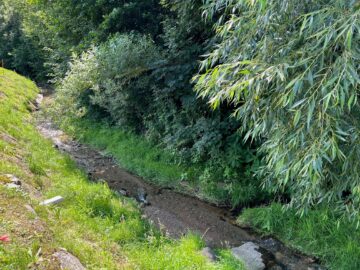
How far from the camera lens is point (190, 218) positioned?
7543mm

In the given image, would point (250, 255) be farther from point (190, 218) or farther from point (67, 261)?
point (67, 261)

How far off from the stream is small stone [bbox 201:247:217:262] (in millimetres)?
339

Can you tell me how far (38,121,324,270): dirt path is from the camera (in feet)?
20.5

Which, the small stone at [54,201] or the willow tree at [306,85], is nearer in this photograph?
the willow tree at [306,85]

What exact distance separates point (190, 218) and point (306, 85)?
15.4 ft

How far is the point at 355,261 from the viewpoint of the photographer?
5582 mm

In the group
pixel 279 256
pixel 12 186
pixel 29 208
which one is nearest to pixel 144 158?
pixel 12 186

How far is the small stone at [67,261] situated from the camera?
4.29m

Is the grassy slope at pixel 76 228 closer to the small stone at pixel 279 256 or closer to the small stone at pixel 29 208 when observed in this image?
the small stone at pixel 29 208

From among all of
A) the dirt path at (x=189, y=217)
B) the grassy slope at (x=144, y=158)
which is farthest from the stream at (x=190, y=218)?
the grassy slope at (x=144, y=158)

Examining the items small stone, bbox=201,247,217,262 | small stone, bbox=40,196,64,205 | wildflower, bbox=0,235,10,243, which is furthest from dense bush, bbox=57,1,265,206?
wildflower, bbox=0,235,10,243

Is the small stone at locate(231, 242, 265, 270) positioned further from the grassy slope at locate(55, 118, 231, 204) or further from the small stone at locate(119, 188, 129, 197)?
the small stone at locate(119, 188, 129, 197)

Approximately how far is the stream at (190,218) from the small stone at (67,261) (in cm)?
236

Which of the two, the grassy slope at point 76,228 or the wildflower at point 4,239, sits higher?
the wildflower at point 4,239
